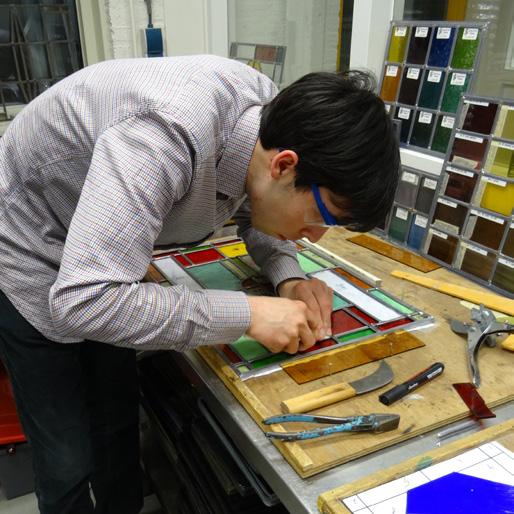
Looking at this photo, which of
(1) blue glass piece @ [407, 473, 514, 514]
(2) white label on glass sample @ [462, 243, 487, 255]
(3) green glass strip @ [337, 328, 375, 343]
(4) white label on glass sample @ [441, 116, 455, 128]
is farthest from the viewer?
(4) white label on glass sample @ [441, 116, 455, 128]

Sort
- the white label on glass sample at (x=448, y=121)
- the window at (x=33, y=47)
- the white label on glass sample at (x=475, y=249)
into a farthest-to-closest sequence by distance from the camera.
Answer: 1. the window at (x=33, y=47)
2. the white label on glass sample at (x=448, y=121)
3. the white label on glass sample at (x=475, y=249)

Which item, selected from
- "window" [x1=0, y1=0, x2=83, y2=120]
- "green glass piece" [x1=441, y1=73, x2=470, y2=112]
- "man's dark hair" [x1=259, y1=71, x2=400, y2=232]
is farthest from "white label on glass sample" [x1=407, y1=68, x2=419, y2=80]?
"window" [x1=0, y1=0, x2=83, y2=120]

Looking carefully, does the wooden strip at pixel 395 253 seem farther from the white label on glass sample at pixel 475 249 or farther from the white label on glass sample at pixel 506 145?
the white label on glass sample at pixel 506 145

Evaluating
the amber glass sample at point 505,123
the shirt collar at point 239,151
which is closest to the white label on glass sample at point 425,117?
the amber glass sample at point 505,123

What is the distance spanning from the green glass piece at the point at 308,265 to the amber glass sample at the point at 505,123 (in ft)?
1.61

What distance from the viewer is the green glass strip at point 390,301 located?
3.36 ft

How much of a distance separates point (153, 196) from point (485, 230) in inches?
31.6

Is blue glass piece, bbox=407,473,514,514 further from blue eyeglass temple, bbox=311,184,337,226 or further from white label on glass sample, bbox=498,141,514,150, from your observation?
white label on glass sample, bbox=498,141,514,150

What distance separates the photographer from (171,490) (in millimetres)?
1471

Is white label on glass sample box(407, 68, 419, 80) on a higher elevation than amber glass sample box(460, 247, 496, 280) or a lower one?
higher

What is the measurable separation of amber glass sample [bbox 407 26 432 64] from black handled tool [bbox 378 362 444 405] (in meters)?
0.86

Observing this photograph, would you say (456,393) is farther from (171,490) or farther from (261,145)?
(171,490)

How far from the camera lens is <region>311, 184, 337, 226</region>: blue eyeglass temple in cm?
78

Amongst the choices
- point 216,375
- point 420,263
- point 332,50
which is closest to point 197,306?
point 216,375
